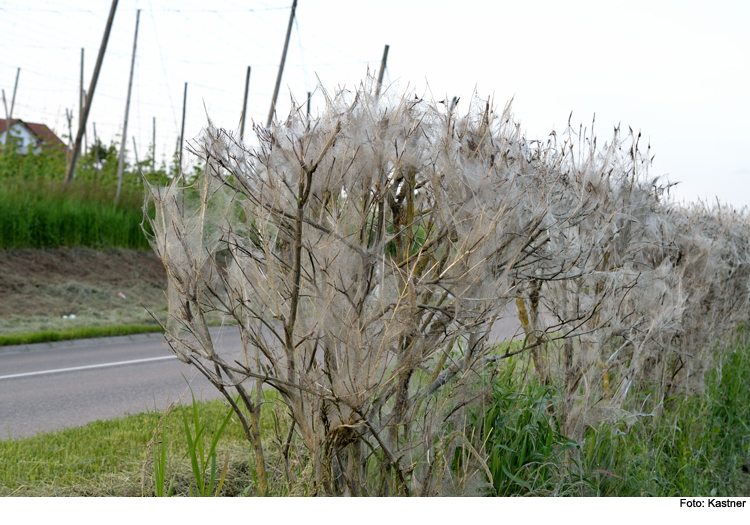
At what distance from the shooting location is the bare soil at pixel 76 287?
1127 centimetres

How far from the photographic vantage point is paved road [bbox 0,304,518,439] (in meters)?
5.91

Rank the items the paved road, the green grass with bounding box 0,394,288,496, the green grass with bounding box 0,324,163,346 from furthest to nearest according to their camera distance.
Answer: the green grass with bounding box 0,324,163,346 < the paved road < the green grass with bounding box 0,394,288,496

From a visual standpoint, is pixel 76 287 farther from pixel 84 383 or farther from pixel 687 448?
pixel 687 448

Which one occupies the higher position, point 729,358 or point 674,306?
point 674,306

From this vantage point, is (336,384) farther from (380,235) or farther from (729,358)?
(729,358)

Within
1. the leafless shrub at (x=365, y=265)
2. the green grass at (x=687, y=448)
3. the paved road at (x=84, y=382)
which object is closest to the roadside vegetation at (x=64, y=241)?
the paved road at (x=84, y=382)

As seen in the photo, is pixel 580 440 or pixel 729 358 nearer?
pixel 580 440

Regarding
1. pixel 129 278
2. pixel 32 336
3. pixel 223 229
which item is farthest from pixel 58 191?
pixel 223 229

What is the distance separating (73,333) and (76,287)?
3.27 metres

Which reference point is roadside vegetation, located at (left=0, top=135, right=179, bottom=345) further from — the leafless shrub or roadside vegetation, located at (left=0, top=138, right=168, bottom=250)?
the leafless shrub

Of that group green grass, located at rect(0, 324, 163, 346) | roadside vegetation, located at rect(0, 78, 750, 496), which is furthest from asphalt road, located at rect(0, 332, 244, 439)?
roadside vegetation, located at rect(0, 78, 750, 496)

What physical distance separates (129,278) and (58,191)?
332 cm

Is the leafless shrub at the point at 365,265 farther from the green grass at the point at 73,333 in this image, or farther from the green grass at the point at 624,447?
the green grass at the point at 73,333

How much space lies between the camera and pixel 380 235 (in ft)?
7.38
